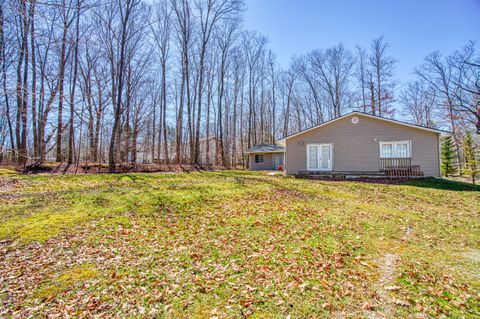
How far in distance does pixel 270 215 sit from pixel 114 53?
65.0ft

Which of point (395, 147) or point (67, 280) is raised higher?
point (395, 147)

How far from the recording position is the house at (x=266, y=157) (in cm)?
2592

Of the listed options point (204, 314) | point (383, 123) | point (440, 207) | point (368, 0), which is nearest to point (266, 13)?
point (368, 0)

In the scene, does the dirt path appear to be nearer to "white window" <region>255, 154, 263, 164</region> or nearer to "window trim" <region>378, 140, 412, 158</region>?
"window trim" <region>378, 140, 412, 158</region>

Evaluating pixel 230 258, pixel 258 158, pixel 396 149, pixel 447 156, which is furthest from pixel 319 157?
pixel 447 156

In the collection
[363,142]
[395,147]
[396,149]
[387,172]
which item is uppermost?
[363,142]

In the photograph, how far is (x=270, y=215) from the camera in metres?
6.52

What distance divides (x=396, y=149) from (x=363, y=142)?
6.23ft

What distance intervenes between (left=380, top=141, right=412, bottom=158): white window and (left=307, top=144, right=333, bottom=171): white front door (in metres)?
3.12

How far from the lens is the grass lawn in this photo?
2803 mm

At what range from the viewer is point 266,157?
26781 millimetres

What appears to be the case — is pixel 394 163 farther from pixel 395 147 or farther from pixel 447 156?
pixel 447 156

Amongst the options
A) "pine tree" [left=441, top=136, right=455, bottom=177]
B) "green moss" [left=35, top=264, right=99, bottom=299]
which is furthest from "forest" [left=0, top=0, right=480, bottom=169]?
"green moss" [left=35, top=264, right=99, bottom=299]

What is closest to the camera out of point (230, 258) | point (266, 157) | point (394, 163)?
point (230, 258)
